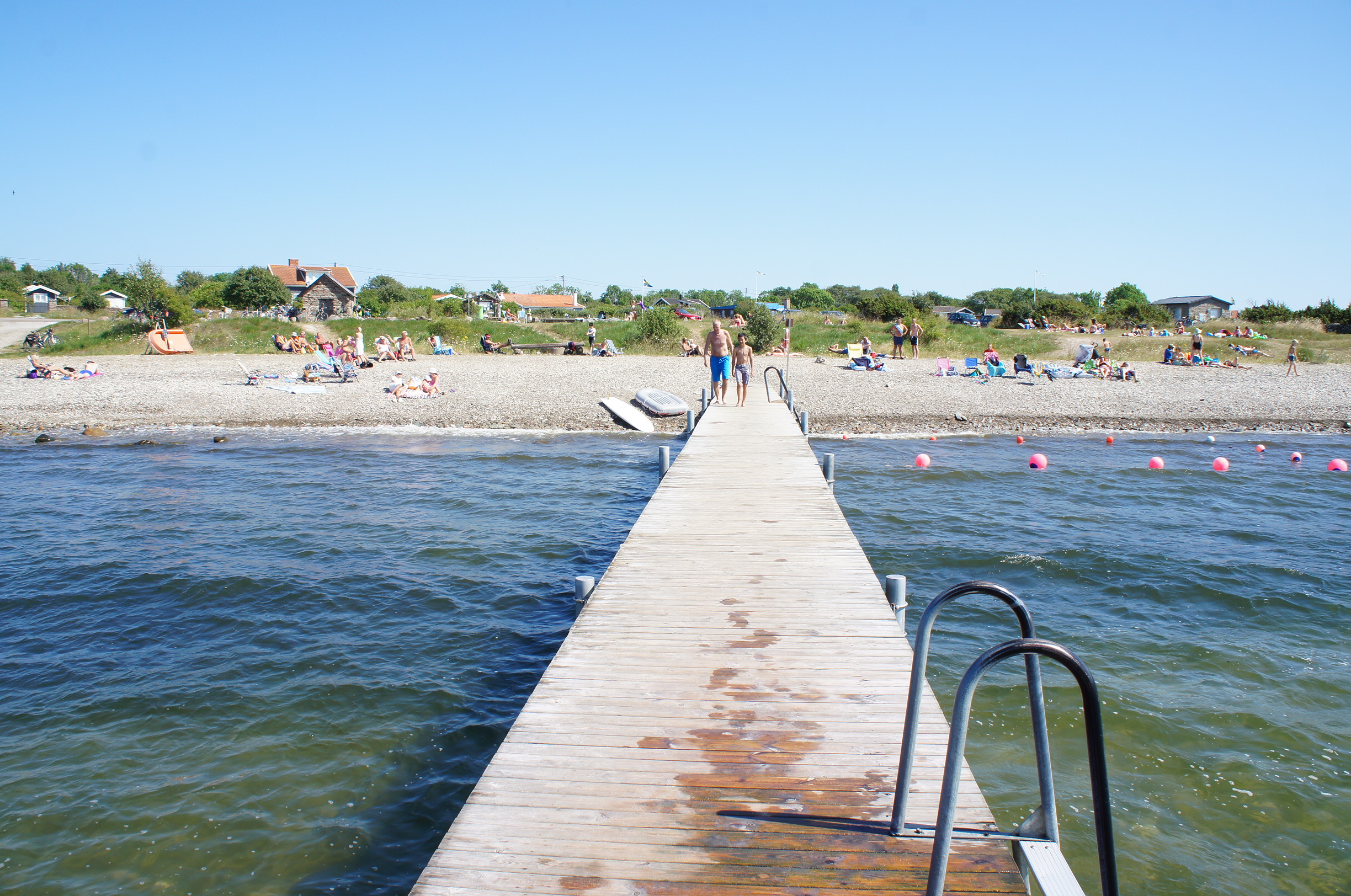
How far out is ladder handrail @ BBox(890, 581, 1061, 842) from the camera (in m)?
2.80

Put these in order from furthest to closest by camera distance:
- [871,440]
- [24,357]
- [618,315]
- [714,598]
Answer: [618,315]
[24,357]
[871,440]
[714,598]

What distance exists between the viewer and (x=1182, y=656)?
709cm

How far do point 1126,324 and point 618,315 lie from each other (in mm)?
39657

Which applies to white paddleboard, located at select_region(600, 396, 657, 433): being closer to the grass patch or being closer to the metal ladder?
the metal ladder

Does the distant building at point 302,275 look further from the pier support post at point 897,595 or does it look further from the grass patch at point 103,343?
the pier support post at point 897,595

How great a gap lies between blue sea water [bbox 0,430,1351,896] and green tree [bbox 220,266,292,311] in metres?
42.1

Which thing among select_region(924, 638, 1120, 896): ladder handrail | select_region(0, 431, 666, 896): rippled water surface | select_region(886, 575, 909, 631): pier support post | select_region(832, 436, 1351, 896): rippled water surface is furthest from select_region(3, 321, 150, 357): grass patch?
select_region(924, 638, 1120, 896): ladder handrail

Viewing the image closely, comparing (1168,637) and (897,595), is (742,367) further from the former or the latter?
(897,595)

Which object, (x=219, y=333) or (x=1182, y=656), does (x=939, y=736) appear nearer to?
(x=1182, y=656)

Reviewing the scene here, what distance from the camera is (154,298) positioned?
37750 millimetres

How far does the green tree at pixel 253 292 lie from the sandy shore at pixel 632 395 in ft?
86.9

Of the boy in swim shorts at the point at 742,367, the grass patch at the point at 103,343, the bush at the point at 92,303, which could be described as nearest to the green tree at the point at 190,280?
the bush at the point at 92,303

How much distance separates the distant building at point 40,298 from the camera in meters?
77.8

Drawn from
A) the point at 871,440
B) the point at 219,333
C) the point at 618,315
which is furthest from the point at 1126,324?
the point at 219,333
